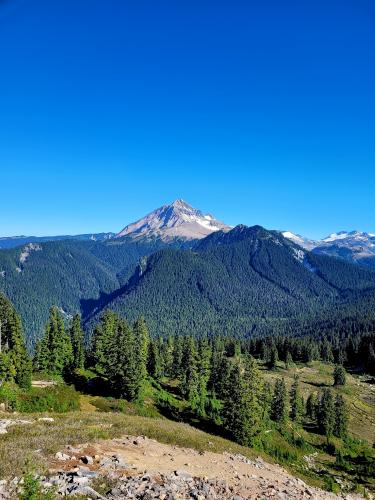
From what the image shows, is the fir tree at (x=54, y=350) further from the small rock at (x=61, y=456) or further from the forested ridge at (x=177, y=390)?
the small rock at (x=61, y=456)

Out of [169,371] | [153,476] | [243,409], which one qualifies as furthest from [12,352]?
[169,371]

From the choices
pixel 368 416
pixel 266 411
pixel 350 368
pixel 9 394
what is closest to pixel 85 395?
pixel 9 394

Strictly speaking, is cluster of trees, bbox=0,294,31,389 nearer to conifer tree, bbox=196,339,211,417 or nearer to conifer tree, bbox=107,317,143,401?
conifer tree, bbox=107,317,143,401

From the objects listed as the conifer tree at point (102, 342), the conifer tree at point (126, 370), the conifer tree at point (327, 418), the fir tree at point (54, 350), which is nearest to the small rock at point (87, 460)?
the conifer tree at point (126, 370)

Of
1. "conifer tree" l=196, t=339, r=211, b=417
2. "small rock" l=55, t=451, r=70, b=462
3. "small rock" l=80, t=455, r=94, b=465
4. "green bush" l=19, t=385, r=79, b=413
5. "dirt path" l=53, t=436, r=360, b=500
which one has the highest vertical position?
"small rock" l=55, t=451, r=70, b=462

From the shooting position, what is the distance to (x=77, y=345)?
293 feet

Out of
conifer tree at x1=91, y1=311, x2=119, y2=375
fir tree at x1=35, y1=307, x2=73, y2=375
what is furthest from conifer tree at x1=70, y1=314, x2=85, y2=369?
conifer tree at x1=91, y1=311, x2=119, y2=375

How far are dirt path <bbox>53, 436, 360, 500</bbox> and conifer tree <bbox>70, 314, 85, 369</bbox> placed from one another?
203 feet

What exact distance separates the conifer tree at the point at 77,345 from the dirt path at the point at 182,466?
61.8 m

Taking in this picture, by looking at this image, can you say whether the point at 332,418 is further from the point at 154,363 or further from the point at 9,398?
the point at 9,398

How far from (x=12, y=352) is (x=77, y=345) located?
2611 centimetres

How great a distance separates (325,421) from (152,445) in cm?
7168

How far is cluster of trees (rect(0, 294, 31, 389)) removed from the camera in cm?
5888

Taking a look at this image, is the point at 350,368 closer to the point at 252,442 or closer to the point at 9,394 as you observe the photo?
the point at 252,442
